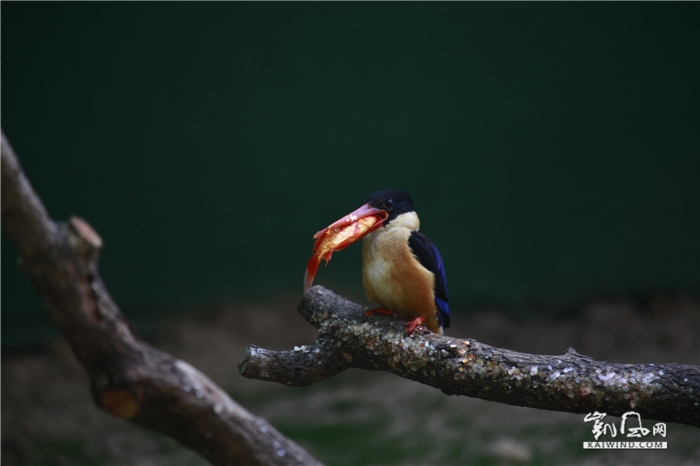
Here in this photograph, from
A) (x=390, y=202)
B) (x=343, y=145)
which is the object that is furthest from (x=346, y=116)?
(x=390, y=202)

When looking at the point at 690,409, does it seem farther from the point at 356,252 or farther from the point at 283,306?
the point at 283,306

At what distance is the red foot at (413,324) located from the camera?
7.47ft

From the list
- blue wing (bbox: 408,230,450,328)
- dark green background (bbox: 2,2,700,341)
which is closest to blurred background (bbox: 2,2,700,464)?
dark green background (bbox: 2,2,700,341)

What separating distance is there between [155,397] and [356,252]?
348 cm

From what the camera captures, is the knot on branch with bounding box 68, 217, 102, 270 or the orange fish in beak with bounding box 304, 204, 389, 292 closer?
the knot on branch with bounding box 68, 217, 102, 270

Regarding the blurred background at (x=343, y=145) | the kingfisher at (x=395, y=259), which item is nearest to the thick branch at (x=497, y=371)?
the kingfisher at (x=395, y=259)

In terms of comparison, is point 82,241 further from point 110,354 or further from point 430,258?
point 430,258

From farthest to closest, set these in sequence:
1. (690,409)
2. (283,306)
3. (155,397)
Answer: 1. (283,306)
2. (690,409)
3. (155,397)

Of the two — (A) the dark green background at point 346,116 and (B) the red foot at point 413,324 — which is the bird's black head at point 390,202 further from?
(A) the dark green background at point 346,116

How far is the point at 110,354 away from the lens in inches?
59.3

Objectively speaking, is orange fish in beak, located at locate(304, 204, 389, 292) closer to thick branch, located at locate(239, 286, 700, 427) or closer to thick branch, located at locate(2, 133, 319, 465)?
thick branch, located at locate(239, 286, 700, 427)

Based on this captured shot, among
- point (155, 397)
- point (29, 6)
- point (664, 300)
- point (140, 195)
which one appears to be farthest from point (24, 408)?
point (664, 300)

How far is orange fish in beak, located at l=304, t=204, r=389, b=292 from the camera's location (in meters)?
2.31

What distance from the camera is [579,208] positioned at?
5.14m
